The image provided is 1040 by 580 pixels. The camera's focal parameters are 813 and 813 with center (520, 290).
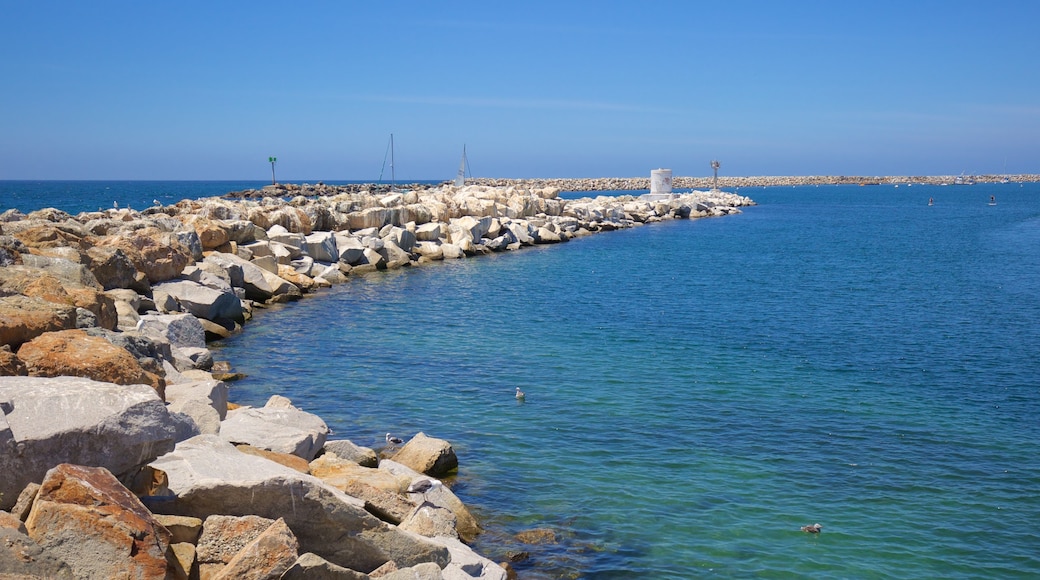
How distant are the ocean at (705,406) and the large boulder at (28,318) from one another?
4313mm

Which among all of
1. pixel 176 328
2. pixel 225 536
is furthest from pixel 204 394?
pixel 176 328

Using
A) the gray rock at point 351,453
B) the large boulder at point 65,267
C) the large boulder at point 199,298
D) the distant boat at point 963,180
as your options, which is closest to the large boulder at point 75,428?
the gray rock at point 351,453

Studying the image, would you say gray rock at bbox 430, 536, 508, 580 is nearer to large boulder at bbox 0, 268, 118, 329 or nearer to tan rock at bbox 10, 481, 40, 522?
tan rock at bbox 10, 481, 40, 522

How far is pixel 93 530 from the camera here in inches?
190

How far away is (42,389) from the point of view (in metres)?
5.99

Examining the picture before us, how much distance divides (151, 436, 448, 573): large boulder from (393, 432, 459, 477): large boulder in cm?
360

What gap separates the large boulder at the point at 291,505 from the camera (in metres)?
6.00

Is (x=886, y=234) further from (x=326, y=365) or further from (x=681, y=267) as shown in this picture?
(x=326, y=365)

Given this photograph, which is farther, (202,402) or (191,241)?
(191,241)

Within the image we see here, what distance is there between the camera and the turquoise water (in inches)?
340

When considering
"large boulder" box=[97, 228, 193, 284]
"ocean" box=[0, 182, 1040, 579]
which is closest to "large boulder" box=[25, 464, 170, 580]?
"ocean" box=[0, 182, 1040, 579]

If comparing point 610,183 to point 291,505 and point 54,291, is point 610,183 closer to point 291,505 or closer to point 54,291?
point 54,291

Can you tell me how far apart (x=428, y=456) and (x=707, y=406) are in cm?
512

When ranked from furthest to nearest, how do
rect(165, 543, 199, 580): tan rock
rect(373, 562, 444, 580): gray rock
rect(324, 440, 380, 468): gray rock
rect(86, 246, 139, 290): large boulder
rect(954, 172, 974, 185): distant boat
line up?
rect(954, 172, 974, 185): distant boat → rect(86, 246, 139, 290): large boulder → rect(324, 440, 380, 468): gray rock → rect(373, 562, 444, 580): gray rock → rect(165, 543, 199, 580): tan rock
